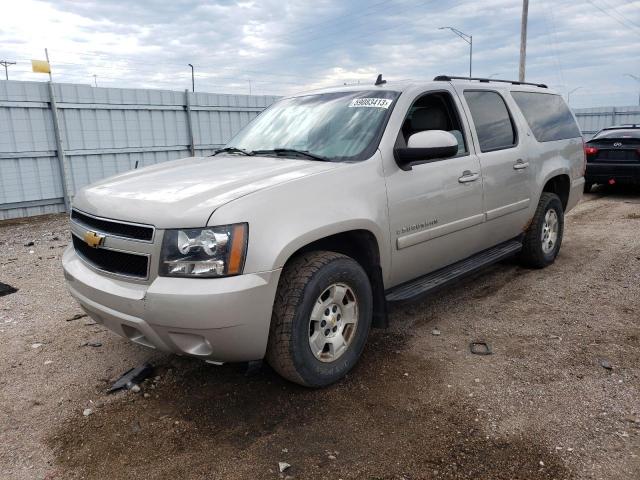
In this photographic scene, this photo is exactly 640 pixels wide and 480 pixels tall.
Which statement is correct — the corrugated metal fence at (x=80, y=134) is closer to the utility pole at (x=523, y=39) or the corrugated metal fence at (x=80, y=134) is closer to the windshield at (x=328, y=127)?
the windshield at (x=328, y=127)

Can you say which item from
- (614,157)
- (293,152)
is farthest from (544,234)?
(614,157)

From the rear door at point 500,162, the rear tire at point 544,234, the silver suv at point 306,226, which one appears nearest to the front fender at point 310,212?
the silver suv at point 306,226

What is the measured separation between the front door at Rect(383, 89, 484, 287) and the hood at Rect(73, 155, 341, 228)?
605mm

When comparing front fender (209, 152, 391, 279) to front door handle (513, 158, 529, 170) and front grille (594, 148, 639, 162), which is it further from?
front grille (594, 148, 639, 162)

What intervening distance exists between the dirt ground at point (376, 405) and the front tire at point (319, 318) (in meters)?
0.21

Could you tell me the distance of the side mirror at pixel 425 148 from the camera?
140 inches

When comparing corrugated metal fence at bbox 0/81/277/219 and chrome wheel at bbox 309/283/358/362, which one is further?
corrugated metal fence at bbox 0/81/277/219

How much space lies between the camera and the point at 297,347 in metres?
3.01

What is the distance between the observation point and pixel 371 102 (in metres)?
3.91

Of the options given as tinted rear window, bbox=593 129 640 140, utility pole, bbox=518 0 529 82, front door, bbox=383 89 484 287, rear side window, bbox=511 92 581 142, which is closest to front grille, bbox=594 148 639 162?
tinted rear window, bbox=593 129 640 140

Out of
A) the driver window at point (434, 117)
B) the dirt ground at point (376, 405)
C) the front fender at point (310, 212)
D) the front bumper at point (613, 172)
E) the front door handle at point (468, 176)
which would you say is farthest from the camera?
the front bumper at point (613, 172)

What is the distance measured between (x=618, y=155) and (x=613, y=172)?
0.38m

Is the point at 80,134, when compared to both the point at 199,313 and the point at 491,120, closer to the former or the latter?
the point at 491,120

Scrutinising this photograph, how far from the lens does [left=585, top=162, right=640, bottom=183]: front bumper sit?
11.0 meters
